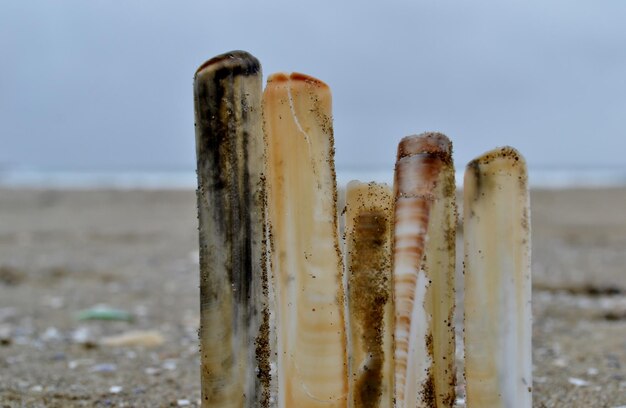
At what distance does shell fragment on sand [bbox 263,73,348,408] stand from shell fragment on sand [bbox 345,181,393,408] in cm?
15

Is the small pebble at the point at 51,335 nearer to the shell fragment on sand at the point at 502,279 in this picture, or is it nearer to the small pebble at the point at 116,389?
the small pebble at the point at 116,389

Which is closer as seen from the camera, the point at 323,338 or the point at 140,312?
the point at 323,338

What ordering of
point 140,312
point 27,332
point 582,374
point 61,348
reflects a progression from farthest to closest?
point 140,312, point 27,332, point 61,348, point 582,374

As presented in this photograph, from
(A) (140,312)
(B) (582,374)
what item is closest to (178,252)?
(A) (140,312)

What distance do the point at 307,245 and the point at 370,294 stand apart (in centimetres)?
31

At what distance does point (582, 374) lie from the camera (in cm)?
426

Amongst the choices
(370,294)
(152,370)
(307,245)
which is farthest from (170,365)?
(307,245)

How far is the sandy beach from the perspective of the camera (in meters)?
3.90

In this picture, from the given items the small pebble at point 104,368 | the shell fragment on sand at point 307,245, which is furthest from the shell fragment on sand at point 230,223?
the small pebble at point 104,368

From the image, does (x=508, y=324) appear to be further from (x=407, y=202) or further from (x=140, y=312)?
(x=140, y=312)

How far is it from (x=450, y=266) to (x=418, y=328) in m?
0.23

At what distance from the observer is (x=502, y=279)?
7.39 feet

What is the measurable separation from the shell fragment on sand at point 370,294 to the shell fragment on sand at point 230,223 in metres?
0.32

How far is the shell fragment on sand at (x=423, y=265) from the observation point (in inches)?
89.4
